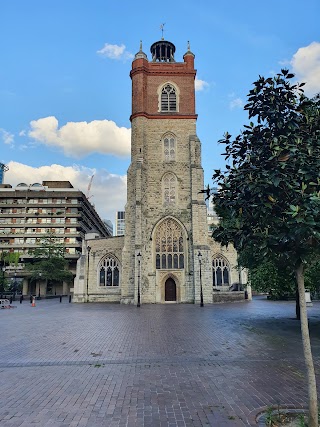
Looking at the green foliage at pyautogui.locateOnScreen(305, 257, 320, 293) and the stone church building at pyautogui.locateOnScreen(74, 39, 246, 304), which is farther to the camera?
the stone church building at pyautogui.locateOnScreen(74, 39, 246, 304)

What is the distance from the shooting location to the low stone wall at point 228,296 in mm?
30781

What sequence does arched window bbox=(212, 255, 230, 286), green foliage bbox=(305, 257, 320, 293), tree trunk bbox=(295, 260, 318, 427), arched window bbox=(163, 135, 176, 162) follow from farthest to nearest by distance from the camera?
1. arched window bbox=(212, 255, 230, 286)
2. arched window bbox=(163, 135, 176, 162)
3. green foliage bbox=(305, 257, 320, 293)
4. tree trunk bbox=(295, 260, 318, 427)

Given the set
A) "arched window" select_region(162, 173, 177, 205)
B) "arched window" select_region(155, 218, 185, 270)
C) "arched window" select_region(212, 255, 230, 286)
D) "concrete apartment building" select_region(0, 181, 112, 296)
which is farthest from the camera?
"concrete apartment building" select_region(0, 181, 112, 296)

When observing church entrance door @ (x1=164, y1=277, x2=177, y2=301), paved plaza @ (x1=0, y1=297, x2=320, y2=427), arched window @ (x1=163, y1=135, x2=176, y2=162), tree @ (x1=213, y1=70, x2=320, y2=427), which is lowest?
paved plaza @ (x1=0, y1=297, x2=320, y2=427)

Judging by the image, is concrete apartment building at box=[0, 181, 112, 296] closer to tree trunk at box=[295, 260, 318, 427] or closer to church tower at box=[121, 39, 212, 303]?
church tower at box=[121, 39, 212, 303]

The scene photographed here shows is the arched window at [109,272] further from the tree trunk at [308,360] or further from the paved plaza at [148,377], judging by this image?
the tree trunk at [308,360]

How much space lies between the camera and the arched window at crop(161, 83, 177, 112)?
36.4 metres

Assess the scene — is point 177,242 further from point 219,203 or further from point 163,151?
point 219,203

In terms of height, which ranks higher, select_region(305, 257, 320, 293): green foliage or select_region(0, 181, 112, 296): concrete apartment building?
select_region(0, 181, 112, 296): concrete apartment building

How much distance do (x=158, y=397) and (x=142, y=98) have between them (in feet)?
111

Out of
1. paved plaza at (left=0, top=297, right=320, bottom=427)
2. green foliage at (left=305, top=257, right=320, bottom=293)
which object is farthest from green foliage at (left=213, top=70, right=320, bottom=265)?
green foliage at (left=305, top=257, right=320, bottom=293)

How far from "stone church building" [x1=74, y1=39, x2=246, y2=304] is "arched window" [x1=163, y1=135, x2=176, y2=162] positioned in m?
0.11

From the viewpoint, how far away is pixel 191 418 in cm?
512

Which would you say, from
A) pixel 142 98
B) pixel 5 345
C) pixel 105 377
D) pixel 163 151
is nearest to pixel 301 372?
pixel 105 377
